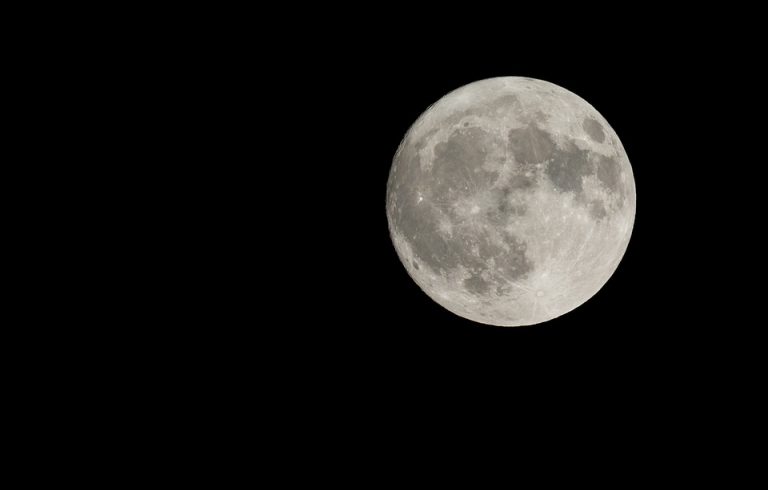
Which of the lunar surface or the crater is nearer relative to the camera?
the lunar surface

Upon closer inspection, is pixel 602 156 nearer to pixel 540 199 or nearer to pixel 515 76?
pixel 540 199

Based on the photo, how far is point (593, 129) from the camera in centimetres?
457

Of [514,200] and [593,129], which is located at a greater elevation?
[593,129]

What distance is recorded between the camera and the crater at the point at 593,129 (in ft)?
14.8

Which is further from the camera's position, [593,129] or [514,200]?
[593,129]

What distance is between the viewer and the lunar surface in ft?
13.8

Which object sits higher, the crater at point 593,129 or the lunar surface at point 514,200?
the crater at point 593,129

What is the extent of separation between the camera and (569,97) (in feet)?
15.5

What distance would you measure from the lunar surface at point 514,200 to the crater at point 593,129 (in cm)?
1

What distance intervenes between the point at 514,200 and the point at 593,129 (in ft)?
3.36

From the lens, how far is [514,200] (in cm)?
417

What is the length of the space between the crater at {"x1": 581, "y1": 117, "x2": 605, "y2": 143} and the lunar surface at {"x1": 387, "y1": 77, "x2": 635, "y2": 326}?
11mm

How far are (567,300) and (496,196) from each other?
1.21 metres

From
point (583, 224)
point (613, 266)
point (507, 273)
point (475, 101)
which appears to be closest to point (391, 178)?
point (475, 101)
